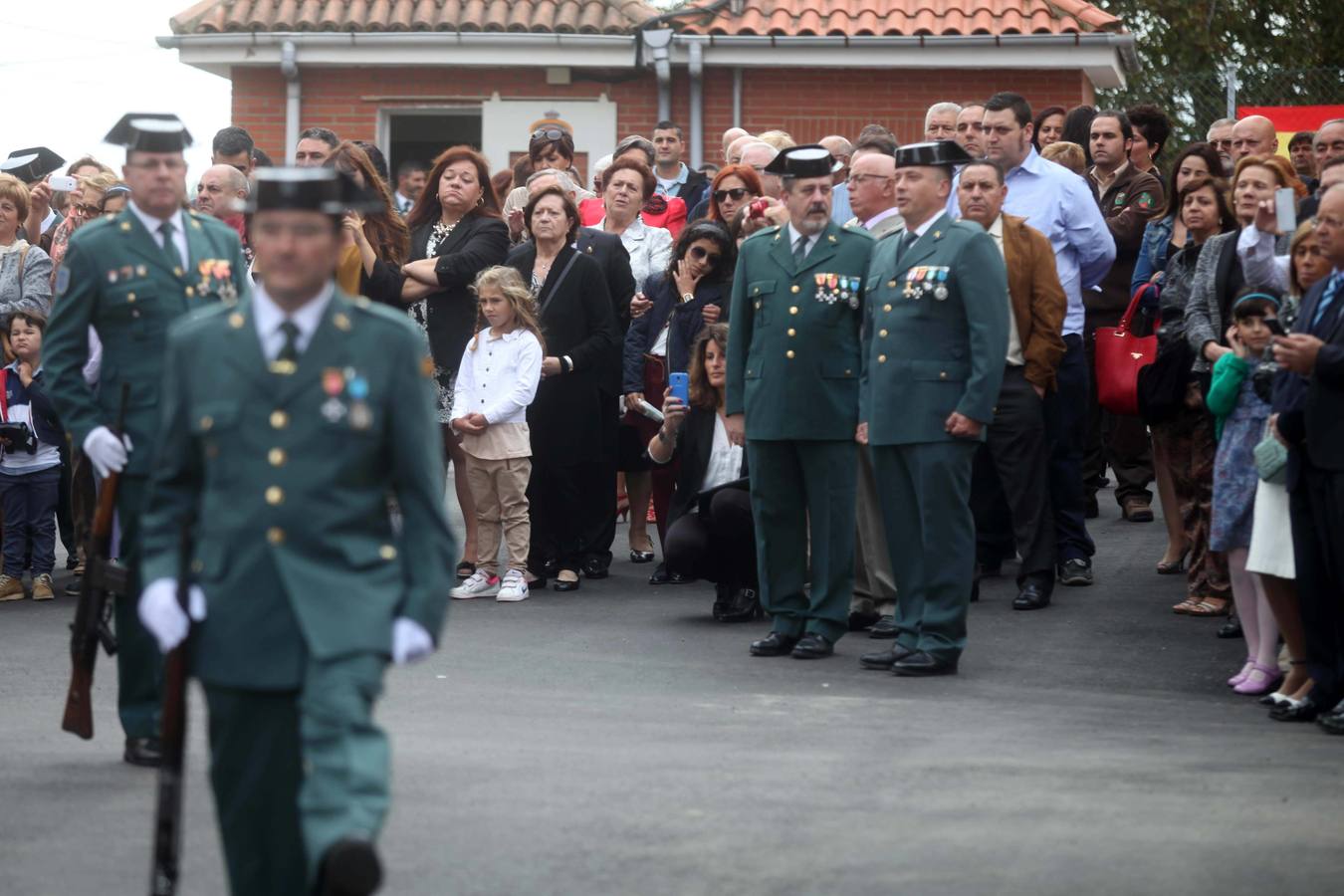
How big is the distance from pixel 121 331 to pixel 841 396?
354 cm

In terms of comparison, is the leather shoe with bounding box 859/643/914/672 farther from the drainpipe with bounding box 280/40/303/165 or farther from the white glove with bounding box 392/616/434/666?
the drainpipe with bounding box 280/40/303/165

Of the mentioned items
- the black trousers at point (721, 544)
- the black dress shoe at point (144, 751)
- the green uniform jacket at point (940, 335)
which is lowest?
the black dress shoe at point (144, 751)

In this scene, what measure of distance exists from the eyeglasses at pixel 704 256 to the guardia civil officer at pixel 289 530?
702 centimetres

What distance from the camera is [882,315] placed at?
920 centimetres

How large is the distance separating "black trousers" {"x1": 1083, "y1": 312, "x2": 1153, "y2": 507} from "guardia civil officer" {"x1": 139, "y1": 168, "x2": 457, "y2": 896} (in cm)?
905

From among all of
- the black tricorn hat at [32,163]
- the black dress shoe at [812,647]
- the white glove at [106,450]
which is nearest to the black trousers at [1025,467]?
the black dress shoe at [812,647]

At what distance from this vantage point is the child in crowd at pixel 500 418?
11.2m

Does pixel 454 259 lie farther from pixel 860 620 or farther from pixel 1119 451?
pixel 1119 451

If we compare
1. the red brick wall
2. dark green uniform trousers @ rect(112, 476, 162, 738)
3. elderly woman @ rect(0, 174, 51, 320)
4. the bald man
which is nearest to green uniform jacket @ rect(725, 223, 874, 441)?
dark green uniform trousers @ rect(112, 476, 162, 738)

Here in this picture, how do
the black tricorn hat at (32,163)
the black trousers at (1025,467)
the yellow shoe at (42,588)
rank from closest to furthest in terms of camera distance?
the black trousers at (1025,467)
the yellow shoe at (42,588)
the black tricorn hat at (32,163)

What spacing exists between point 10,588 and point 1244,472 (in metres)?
6.68

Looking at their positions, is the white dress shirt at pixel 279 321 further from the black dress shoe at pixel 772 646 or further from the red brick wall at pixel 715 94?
the red brick wall at pixel 715 94

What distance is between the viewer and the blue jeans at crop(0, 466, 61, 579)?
1161 cm

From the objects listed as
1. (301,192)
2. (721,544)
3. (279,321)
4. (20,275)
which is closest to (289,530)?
(279,321)
